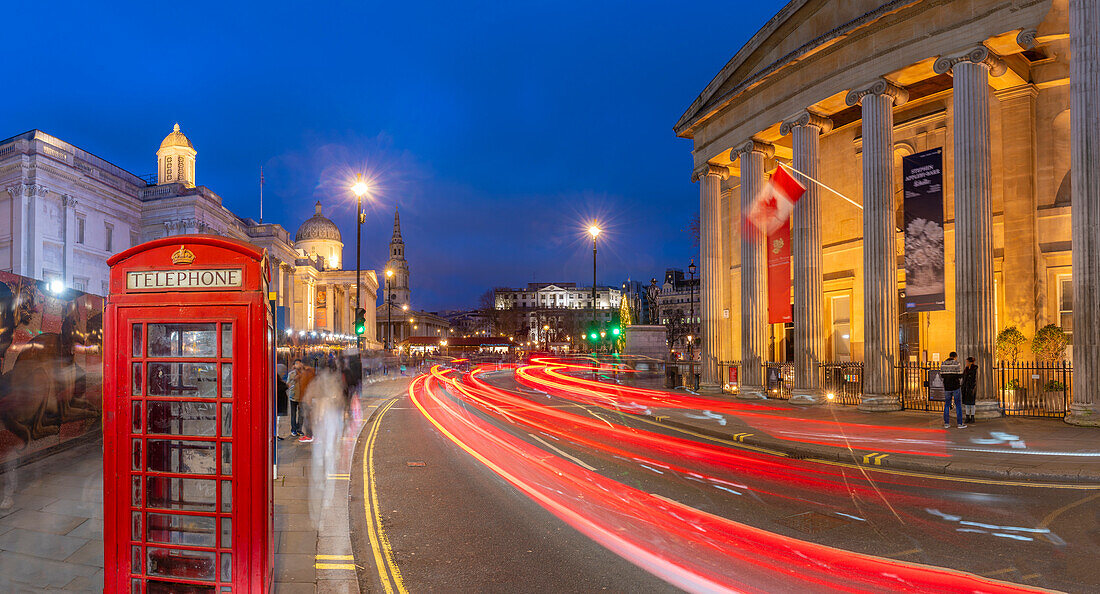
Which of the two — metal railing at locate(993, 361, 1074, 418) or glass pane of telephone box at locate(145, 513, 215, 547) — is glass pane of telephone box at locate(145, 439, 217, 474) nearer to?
glass pane of telephone box at locate(145, 513, 215, 547)

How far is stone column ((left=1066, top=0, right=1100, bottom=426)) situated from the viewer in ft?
52.6

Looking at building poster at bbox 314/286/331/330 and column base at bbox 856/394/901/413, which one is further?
building poster at bbox 314/286/331/330

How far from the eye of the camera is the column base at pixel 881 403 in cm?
2028

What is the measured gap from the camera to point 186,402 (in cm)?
514

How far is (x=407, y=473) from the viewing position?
1137 centimetres

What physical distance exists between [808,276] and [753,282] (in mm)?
3328

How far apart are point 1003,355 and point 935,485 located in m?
13.4

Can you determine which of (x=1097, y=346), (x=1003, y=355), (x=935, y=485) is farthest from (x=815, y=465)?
(x=1003, y=355)

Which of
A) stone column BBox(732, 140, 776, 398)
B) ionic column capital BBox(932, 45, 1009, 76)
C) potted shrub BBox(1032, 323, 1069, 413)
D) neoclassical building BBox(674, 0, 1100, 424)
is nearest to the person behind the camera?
neoclassical building BBox(674, 0, 1100, 424)

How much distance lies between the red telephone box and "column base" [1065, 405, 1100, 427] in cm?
1891

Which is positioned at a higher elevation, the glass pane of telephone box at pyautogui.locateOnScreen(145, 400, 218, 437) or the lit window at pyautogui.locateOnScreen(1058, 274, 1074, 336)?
the lit window at pyautogui.locateOnScreen(1058, 274, 1074, 336)

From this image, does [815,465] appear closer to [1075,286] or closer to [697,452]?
[697,452]

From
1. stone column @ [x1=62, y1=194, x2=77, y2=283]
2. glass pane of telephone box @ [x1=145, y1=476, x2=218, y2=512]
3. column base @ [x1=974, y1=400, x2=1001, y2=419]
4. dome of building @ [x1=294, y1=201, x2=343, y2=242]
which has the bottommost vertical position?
column base @ [x1=974, y1=400, x2=1001, y2=419]

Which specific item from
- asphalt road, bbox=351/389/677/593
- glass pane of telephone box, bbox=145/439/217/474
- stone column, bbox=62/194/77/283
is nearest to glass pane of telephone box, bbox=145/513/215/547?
glass pane of telephone box, bbox=145/439/217/474
